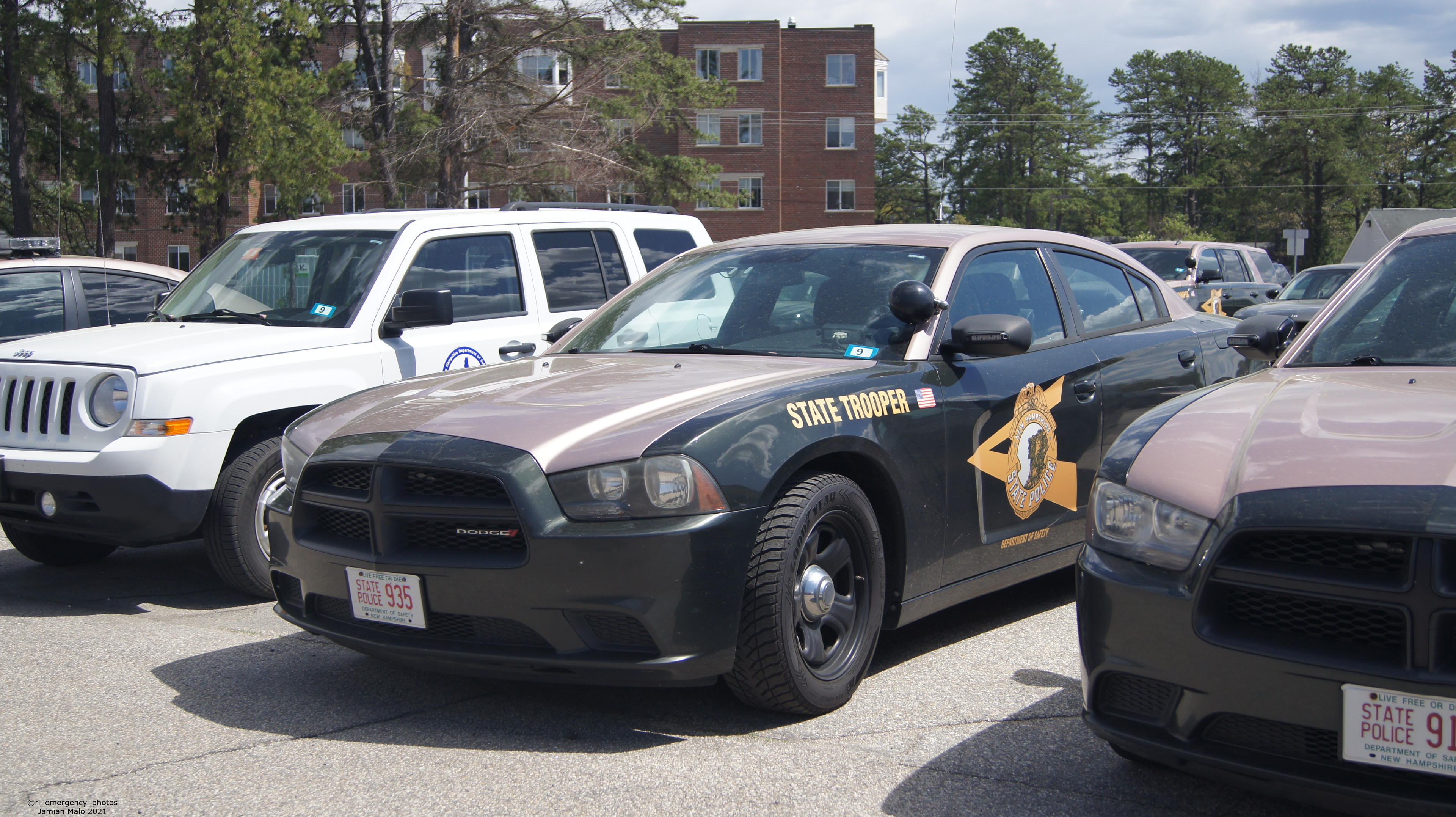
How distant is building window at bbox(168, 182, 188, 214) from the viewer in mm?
28125

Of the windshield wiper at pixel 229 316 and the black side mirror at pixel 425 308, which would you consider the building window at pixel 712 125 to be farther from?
the black side mirror at pixel 425 308

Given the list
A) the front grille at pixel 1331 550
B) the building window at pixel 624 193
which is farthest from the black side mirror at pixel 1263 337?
the building window at pixel 624 193

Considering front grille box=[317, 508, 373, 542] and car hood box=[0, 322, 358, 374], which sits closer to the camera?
front grille box=[317, 508, 373, 542]

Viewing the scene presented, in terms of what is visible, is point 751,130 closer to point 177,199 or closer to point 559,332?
point 177,199

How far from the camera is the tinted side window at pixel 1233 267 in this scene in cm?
1928

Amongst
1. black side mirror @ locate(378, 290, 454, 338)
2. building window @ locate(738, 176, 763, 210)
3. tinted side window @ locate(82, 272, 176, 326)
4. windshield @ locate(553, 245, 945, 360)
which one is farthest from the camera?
building window @ locate(738, 176, 763, 210)

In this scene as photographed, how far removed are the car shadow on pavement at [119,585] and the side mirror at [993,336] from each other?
3.67 meters

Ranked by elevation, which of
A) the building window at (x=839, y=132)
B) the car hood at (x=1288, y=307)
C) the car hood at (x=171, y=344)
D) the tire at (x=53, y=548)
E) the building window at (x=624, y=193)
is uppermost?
the building window at (x=839, y=132)

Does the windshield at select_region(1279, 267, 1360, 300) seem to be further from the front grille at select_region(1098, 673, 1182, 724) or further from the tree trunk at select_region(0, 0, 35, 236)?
the tree trunk at select_region(0, 0, 35, 236)

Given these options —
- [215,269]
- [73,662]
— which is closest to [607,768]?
[73,662]

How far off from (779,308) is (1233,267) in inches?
664

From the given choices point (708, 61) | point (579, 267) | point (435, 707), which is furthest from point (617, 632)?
point (708, 61)

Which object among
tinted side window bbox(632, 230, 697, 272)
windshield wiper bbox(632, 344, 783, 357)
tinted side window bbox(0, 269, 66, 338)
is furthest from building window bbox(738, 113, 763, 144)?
windshield wiper bbox(632, 344, 783, 357)

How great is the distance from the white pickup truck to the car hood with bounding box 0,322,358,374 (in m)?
0.01
